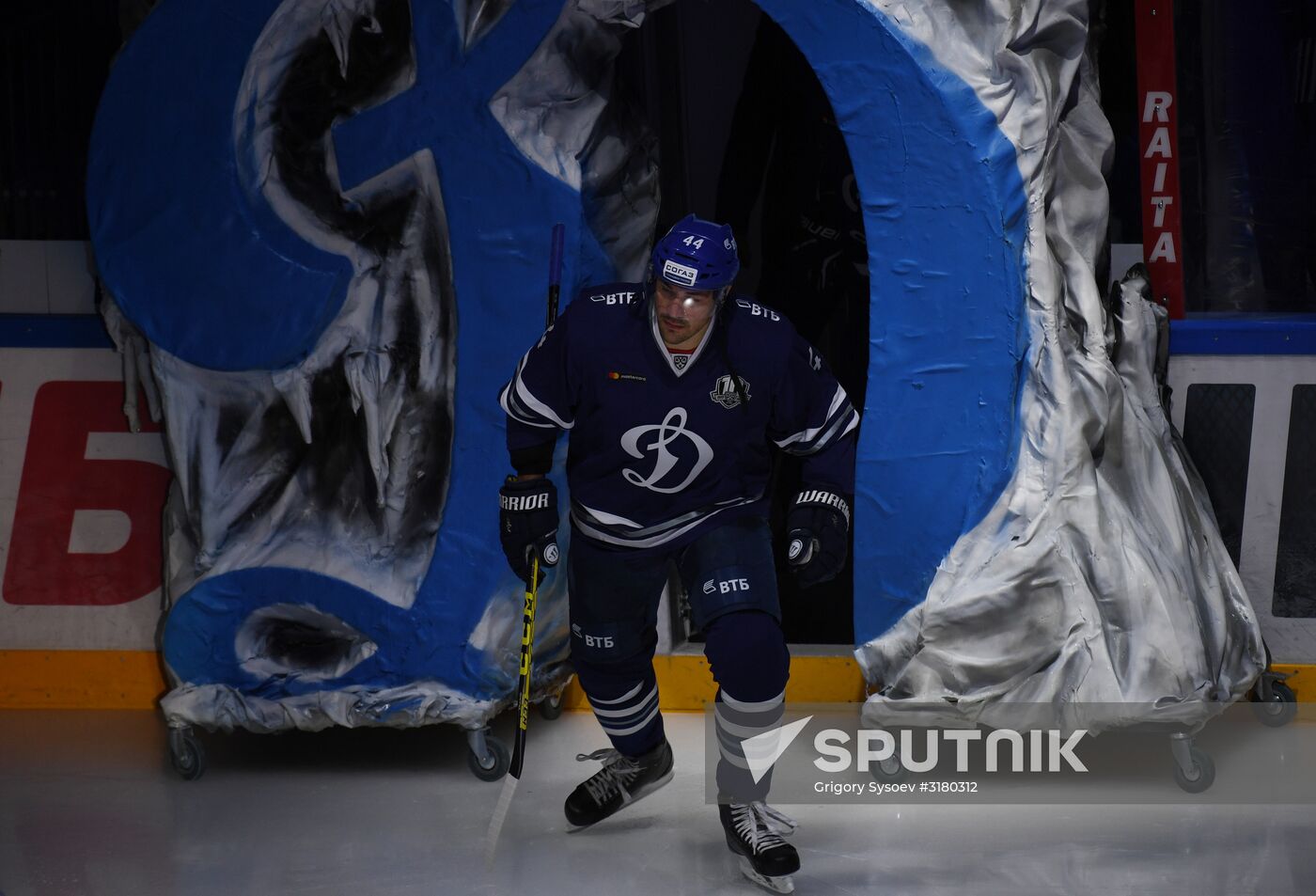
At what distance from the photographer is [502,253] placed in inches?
147

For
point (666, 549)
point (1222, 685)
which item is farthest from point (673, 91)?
point (1222, 685)

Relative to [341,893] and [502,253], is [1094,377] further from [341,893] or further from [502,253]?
[341,893]

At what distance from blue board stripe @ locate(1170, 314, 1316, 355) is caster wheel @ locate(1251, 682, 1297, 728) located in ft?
2.74

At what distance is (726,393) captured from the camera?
3.19 m

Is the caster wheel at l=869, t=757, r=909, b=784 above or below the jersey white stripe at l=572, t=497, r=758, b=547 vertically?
below

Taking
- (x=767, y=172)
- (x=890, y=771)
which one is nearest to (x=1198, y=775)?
(x=890, y=771)

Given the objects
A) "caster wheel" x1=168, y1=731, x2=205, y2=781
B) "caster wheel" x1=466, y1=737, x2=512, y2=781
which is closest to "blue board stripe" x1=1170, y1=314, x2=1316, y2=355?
"caster wheel" x1=466, y1=737, x2=512, y2=781

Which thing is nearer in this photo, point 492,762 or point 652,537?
point 652,537

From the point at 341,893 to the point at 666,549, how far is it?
36.8 inches

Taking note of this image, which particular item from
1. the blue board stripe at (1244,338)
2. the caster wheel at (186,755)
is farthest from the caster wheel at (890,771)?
the caster wheel at (186,755)

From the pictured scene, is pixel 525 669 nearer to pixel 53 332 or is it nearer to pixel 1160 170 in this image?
pixel 53 332

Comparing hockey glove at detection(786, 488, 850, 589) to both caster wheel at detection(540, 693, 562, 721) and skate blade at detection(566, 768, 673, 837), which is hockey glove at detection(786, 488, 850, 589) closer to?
skate blade at detection(566, 768, 673, 837)

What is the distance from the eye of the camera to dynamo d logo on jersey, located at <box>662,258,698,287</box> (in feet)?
10.00

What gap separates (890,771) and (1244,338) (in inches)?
56.5
